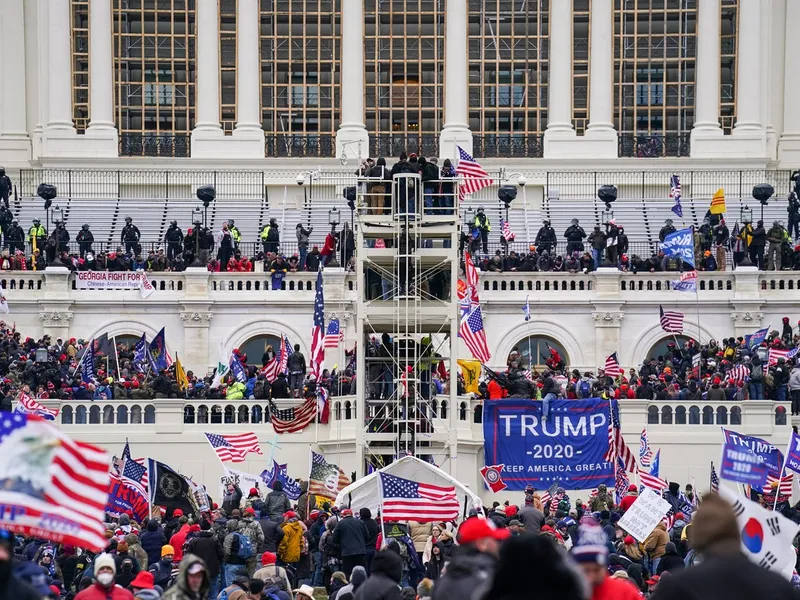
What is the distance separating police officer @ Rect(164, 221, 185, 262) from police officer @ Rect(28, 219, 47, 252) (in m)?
3.08

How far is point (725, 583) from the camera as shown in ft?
39.8

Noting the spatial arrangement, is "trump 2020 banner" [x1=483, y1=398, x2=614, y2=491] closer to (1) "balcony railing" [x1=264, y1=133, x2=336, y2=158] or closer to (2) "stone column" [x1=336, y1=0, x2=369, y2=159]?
(2) "stone column" [x1=336, y1=0, x2=369, y2=159]

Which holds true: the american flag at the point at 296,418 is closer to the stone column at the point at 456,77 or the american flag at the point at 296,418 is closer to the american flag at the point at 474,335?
the american flag at the point at 474,335

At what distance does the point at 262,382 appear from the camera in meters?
48.1

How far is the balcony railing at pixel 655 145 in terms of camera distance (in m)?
73.9

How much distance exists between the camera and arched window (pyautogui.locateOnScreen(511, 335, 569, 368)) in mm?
56062

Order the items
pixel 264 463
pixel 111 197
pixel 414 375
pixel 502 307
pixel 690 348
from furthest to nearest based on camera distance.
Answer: pixel 111 197, pixel 502 307, pixel 690 348, pixel 264 463, pixel 414 375

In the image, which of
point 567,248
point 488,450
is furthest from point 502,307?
point 488,450

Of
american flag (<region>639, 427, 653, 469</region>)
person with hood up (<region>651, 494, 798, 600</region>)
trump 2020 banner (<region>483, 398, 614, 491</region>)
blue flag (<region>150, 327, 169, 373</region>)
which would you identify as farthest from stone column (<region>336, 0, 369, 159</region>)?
person with hood up (<region>651, 494, 798, 600</region>)

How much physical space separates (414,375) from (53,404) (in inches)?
356

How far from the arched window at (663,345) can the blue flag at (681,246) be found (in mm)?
4704

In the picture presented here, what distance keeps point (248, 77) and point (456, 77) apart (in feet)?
21.9

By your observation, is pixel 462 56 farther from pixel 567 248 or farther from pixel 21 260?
pixel 21 260

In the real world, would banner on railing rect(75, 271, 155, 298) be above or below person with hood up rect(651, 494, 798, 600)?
above
